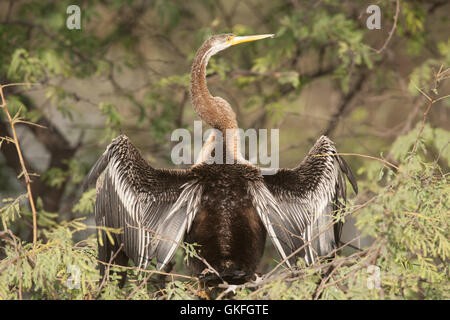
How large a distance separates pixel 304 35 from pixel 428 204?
366 cm

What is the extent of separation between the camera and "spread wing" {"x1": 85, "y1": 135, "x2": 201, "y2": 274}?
3576 mm

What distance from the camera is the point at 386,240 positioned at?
2.44m

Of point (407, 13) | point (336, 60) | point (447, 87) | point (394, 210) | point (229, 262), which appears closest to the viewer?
point (394, 210)

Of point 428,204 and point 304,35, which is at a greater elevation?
A: point 304,35

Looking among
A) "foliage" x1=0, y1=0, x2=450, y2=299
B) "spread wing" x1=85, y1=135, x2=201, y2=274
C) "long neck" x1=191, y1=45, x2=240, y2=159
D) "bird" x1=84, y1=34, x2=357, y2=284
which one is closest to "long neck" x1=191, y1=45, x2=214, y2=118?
"long neck" x1=191, y1=45, x2=240, y2=159

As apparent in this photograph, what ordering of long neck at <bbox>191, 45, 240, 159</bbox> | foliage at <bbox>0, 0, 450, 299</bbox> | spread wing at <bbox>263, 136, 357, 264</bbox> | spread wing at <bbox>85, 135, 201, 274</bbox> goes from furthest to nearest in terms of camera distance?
long neck at <bbox>191, 45, 240, 159</bbox>, spread wing at <bbox>263, 136, 357, 264</bbox>, spread wing at <bbox>85, 135, 201, 274</bbox>, foliage at <bbox>0, 0, 450, 299</bbox>

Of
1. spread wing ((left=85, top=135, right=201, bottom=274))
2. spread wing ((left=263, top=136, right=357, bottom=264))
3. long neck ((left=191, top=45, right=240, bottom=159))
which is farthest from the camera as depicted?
long neck ((left=191, top=45, right=240, bottom=159))

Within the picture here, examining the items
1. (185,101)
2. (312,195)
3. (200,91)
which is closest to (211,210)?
(312,195)

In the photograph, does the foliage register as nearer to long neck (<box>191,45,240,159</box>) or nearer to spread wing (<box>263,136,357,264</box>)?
spread wing (<box>263,136,357,264</box>)

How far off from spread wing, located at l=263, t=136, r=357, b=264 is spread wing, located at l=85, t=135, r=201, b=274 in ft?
2.04

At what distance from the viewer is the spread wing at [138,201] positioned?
358 centimetres

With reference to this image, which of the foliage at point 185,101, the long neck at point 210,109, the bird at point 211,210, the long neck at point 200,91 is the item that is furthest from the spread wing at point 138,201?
the long neck at point 200,91
